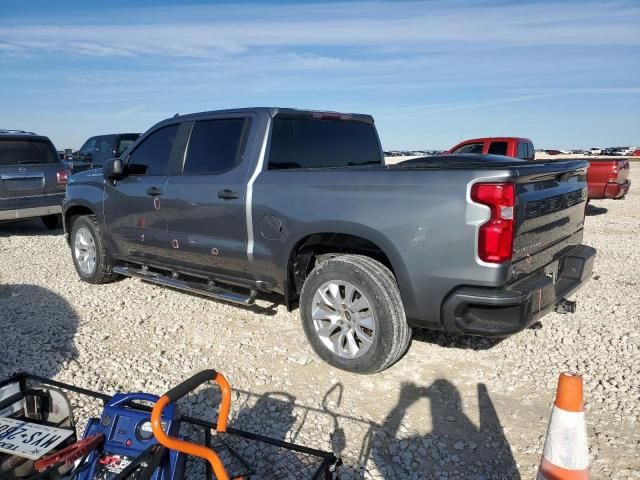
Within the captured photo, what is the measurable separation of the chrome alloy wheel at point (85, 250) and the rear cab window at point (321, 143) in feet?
9.52

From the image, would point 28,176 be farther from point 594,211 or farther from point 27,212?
point 594,211

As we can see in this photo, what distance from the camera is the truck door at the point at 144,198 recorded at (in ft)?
16.6

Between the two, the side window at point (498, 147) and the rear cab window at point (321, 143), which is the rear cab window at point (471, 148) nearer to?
the side window at point (498, 147)

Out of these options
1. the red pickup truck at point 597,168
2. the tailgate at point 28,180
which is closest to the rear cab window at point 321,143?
the tailgate at point 28,180

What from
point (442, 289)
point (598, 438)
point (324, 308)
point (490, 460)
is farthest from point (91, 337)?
point (598, 438)

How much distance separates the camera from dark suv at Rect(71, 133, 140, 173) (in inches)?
528

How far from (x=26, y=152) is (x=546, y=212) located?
351 inches

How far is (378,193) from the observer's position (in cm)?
344

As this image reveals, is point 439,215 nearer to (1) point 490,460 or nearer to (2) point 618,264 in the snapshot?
(1) point 490,460

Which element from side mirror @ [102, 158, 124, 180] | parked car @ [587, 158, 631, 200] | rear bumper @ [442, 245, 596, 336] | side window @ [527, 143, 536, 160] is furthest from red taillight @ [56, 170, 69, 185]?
parked car @ [587, 158, 631, 200]

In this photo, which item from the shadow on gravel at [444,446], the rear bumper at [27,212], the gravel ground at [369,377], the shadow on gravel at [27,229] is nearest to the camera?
the shadow on gravel at [444,446]

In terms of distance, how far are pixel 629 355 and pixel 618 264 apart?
3.47 meters

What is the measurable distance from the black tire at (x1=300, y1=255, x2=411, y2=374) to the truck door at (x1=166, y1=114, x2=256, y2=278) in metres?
0.93

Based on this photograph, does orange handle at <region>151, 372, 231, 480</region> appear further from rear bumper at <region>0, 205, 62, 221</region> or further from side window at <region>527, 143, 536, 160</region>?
side window at <region>527, 143, 536, 160</region>
